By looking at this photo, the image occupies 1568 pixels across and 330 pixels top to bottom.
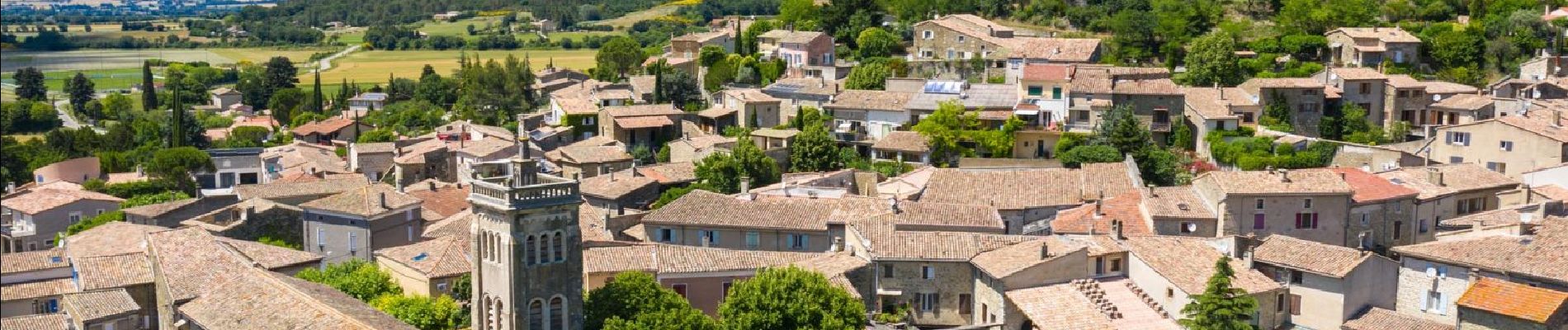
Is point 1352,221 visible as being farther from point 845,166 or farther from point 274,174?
point 274,174

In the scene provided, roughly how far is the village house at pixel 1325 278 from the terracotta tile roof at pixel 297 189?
3034 cm

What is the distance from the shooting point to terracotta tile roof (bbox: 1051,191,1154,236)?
4281 centimetres

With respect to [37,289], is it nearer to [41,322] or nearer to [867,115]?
[41,322]

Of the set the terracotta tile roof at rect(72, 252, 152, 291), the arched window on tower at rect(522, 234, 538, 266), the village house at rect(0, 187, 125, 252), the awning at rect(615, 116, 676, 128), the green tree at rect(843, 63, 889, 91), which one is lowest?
the village house at rect(0, 187, 125, 252)

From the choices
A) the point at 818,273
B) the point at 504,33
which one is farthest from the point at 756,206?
the point at 504,33

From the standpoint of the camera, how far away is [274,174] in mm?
65625

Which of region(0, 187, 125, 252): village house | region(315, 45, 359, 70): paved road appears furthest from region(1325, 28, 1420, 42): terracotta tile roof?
region(315, 45, 359, 70): paved road

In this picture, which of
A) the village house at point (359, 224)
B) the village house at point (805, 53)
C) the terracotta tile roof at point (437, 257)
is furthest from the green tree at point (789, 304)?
the village house at point (805, 53)

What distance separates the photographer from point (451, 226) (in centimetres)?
4509

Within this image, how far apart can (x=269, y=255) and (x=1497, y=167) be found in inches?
1559

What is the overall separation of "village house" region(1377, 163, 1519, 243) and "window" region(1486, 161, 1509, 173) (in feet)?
9.41

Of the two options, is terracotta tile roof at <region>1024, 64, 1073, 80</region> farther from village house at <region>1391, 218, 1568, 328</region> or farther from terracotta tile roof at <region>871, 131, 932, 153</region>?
village house at <region>1391, 218, 1568, 328</region>

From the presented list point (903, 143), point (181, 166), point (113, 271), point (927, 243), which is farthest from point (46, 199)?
point (927, 243)

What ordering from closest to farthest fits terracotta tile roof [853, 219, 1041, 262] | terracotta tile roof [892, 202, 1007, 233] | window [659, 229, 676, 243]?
terracotta tile roof [853, 219, 1041, 262], terracotta tile roof [892, 202, 1007, 233], window [659, 229, 676, 243]
